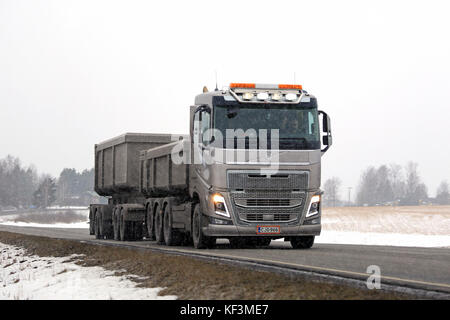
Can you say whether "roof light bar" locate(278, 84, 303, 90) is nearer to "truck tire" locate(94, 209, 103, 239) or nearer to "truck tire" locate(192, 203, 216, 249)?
"truck tire" locate(192, 203, 216, 249)

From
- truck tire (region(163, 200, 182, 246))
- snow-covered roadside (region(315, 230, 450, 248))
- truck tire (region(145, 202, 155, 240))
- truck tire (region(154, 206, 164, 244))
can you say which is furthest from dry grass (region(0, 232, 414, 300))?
snow-covered roadside (region(315, 230, 450, 248))

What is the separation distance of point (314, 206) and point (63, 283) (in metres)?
7.55

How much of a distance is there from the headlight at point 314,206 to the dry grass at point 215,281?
4.32m

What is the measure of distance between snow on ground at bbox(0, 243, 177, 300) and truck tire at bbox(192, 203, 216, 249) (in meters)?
3.05

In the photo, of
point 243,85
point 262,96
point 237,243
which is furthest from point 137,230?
point 262,96

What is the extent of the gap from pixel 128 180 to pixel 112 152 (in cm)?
262

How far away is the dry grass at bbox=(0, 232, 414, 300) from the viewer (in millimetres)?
8945

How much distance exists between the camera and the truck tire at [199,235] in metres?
18.4

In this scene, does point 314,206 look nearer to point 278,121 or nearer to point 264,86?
point 278,121

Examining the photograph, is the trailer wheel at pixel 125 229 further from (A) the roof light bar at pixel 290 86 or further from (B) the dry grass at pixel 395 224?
(B) the dry grass at pixel 395 224

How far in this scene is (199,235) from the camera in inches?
731

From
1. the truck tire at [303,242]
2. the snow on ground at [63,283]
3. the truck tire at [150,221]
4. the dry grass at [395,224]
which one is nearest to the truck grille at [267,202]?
the truck tire at [303,242]
